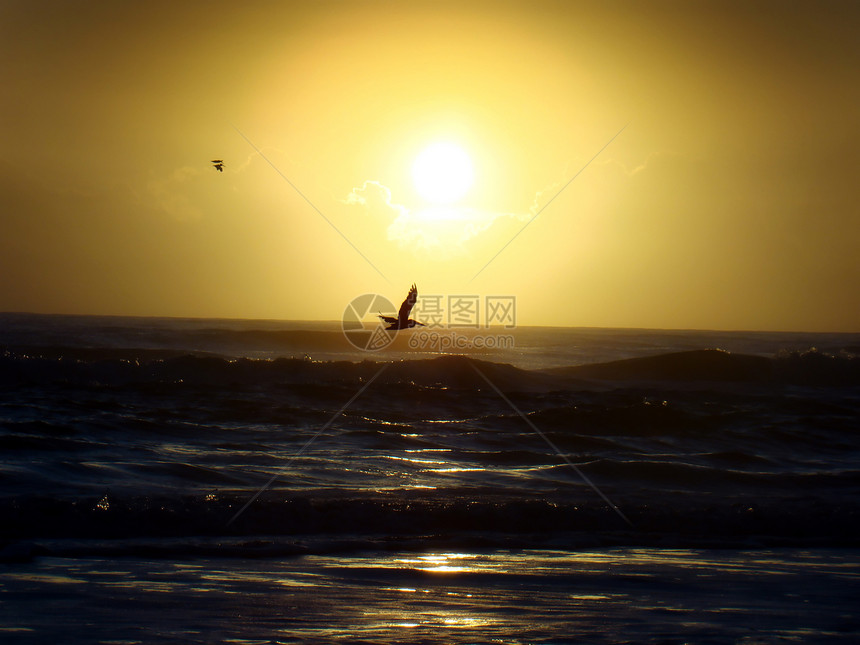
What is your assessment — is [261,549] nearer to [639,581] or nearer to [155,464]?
[639,581]

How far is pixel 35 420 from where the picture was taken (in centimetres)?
1535

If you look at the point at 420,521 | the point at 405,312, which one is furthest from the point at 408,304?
the point at 420,521

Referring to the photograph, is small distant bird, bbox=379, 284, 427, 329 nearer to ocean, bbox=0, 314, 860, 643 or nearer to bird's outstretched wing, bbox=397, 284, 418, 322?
bird's outstretched wing, bbox=397, 284, 418, 322

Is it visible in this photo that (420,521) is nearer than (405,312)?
Yes

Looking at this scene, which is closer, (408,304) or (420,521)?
(420,521)

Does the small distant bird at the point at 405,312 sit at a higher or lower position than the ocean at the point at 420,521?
higher

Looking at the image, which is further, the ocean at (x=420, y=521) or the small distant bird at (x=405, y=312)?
the small distant bird at (x=405, y=312)

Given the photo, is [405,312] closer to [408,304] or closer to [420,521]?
[408,304]

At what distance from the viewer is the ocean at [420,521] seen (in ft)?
19.2

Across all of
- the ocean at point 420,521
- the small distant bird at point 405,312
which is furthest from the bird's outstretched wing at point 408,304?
the ocean at point 420,521

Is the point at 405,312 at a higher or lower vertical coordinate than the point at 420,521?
higher

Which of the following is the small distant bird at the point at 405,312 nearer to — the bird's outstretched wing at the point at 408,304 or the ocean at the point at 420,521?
the bird's outstretched wing at the point at 408,304

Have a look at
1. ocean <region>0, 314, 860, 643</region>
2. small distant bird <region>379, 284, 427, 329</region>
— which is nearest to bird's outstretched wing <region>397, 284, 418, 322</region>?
small distant bird <region>379, 284, 427, 329</region>

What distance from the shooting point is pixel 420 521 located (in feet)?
29.9
